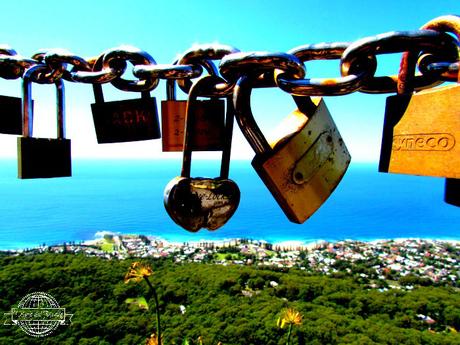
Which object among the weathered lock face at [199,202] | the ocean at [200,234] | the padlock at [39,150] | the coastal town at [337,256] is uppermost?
the padlock at [39,150]

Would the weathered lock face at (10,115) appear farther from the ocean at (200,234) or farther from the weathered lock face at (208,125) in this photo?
the ocean at (200,234)

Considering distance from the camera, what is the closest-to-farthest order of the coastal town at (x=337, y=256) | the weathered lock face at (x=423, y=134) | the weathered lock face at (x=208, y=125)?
the weathered lock face at (x=423, y=134)
the weathered lock face at (x=208, y=125)
the coastal town at (x=337, y=256)

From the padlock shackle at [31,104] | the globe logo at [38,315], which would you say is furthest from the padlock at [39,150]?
the globe logo at [38,315]

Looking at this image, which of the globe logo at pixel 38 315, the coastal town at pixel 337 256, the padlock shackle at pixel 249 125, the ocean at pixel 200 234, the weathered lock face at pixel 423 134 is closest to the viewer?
the weathered lock face at pixel 423 134

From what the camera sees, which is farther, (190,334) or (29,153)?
(190,334)

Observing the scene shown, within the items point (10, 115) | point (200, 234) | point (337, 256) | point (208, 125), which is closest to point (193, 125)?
point (208, 125)

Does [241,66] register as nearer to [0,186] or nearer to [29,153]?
[29,153]

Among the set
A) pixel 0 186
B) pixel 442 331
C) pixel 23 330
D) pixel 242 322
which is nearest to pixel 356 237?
pixel 442 331
